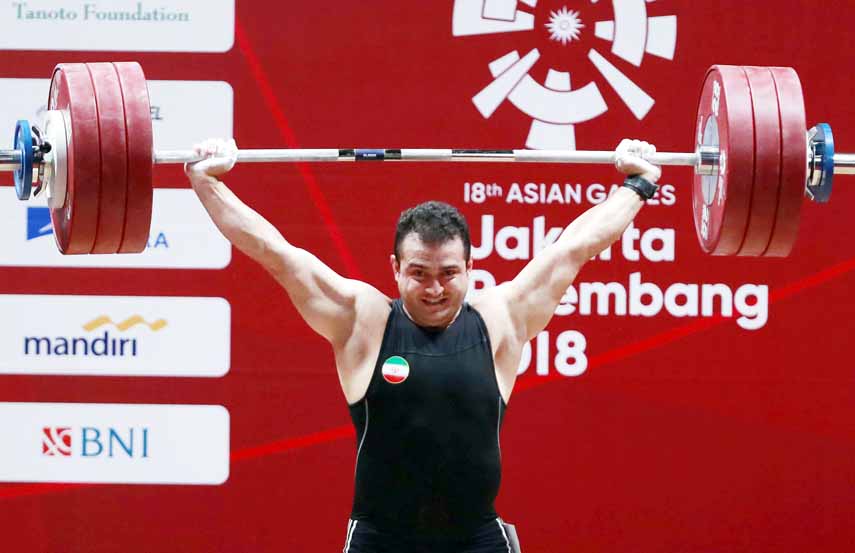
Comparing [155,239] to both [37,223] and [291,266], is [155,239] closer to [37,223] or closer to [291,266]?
[37,223]

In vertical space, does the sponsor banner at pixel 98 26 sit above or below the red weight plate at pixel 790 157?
above

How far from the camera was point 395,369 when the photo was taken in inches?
150

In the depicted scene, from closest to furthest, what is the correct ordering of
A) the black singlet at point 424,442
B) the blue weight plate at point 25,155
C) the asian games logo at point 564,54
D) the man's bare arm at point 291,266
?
1. the black singlet at point 424,442
2. the man's bare arm at point 291,266
3. the blue weight plate at point 25,155
4. the asian games logo at point 564,54

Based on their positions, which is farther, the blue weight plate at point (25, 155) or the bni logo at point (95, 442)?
the bni logo at point (95, 442)

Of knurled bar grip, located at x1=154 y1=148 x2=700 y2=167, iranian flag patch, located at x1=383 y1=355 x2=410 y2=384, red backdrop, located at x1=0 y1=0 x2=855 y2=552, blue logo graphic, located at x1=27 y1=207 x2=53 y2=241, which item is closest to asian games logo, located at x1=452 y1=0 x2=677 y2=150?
red backdrop, located at x1=0 y1=0 x2=855 y2=552

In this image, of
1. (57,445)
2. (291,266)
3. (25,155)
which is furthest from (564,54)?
(57,445)

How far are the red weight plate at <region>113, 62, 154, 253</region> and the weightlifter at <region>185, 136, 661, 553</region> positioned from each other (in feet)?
0.49

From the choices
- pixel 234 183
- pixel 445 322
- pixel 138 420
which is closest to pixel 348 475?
pixel 138 420

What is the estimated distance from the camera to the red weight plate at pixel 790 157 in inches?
160

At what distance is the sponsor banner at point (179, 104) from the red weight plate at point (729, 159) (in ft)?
6.36

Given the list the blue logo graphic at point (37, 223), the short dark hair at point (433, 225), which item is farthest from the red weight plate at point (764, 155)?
the blue logo graphic at point (37, 223)

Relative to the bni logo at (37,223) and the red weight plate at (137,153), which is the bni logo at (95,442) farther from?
the red weight plate at (137,153)

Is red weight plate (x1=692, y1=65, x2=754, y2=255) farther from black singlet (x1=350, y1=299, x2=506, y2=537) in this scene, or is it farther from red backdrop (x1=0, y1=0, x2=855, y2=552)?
red backdrop (x1=0, y1=0, x2=855, y2=552)

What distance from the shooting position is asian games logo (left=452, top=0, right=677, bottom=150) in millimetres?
5395
